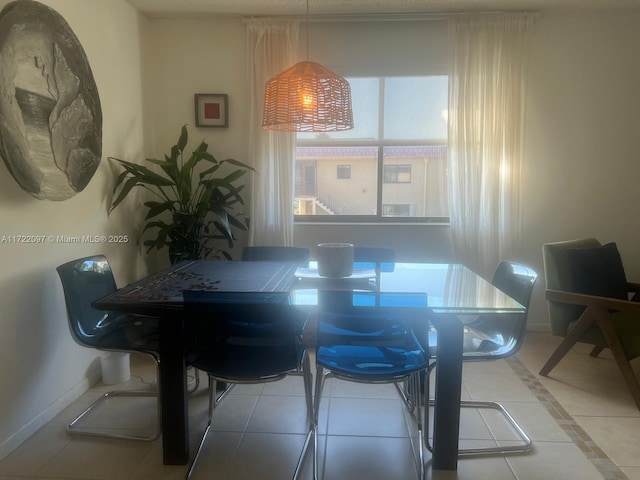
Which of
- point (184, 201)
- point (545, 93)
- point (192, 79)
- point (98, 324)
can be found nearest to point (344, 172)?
point (184, 201)

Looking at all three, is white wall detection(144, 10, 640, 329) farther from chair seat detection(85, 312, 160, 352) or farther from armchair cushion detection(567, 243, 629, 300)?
chair seat detection(85, 312, 160, 352)

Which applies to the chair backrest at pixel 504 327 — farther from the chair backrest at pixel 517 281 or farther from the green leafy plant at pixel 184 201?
the green leafy plant at pixel 184 201

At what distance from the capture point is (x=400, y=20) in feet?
10.7

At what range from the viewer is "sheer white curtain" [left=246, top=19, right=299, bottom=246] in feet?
10.6

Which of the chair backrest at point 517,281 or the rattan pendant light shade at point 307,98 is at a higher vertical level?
the rattan pendant light shade at point 307,98

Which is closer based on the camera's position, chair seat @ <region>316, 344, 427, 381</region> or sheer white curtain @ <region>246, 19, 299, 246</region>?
chair seat @ <region>316, 344, 427, 381</region>

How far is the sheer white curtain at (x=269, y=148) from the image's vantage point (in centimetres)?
324

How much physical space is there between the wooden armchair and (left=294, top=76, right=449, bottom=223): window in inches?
40.2

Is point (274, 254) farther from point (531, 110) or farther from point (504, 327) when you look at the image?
point (531, 110)

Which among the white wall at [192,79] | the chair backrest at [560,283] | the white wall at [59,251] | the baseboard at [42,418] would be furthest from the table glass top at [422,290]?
the white wall at [192,79]

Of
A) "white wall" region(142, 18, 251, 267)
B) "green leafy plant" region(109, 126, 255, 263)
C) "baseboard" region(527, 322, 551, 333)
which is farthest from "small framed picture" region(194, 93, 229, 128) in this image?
"baseboard" region(527, 322, 551, 333)

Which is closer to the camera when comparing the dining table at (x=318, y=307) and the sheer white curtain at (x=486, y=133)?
the dining table at (x=318, y=307)

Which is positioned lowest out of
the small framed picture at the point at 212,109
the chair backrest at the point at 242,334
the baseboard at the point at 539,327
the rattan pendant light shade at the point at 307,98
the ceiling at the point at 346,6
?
the baseboard at the point at 539,327

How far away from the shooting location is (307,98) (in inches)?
77.1
